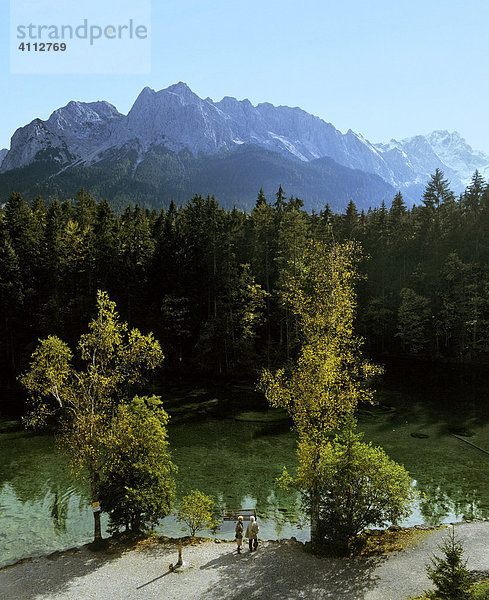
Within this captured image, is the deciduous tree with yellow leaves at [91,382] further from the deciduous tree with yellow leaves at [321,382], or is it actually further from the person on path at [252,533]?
the person on path at [252,533]

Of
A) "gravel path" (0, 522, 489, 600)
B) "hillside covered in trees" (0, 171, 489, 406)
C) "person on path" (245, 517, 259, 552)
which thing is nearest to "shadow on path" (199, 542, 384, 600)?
"gravel path" (0, 522, 489, 600)

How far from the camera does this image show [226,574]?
16.8 meters

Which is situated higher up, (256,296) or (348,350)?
(256,296)

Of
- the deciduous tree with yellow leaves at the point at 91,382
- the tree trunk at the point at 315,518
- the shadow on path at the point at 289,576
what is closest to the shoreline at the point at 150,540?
the deciduous tree with yellow leaves at the point at 91,382

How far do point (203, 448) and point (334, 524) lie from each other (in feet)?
59.4

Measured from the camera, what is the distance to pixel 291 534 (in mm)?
21672

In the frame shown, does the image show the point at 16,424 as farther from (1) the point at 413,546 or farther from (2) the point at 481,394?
(2) the point at 481,394

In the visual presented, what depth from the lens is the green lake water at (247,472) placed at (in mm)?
22609

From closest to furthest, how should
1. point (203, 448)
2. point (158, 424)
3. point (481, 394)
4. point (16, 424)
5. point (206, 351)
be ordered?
point (158, 424) → point (203, 448) → point (16, 424) → point (481, 394) → point (206, 351)

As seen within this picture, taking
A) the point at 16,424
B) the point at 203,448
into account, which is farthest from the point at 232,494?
the point at 16,424

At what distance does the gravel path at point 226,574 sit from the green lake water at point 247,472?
2.56m

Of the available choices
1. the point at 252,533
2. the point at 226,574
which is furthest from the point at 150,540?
the point at 252,533

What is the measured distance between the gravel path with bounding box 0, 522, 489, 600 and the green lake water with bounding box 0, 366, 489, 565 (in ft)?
8.39

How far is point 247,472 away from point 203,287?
37.7 meters
